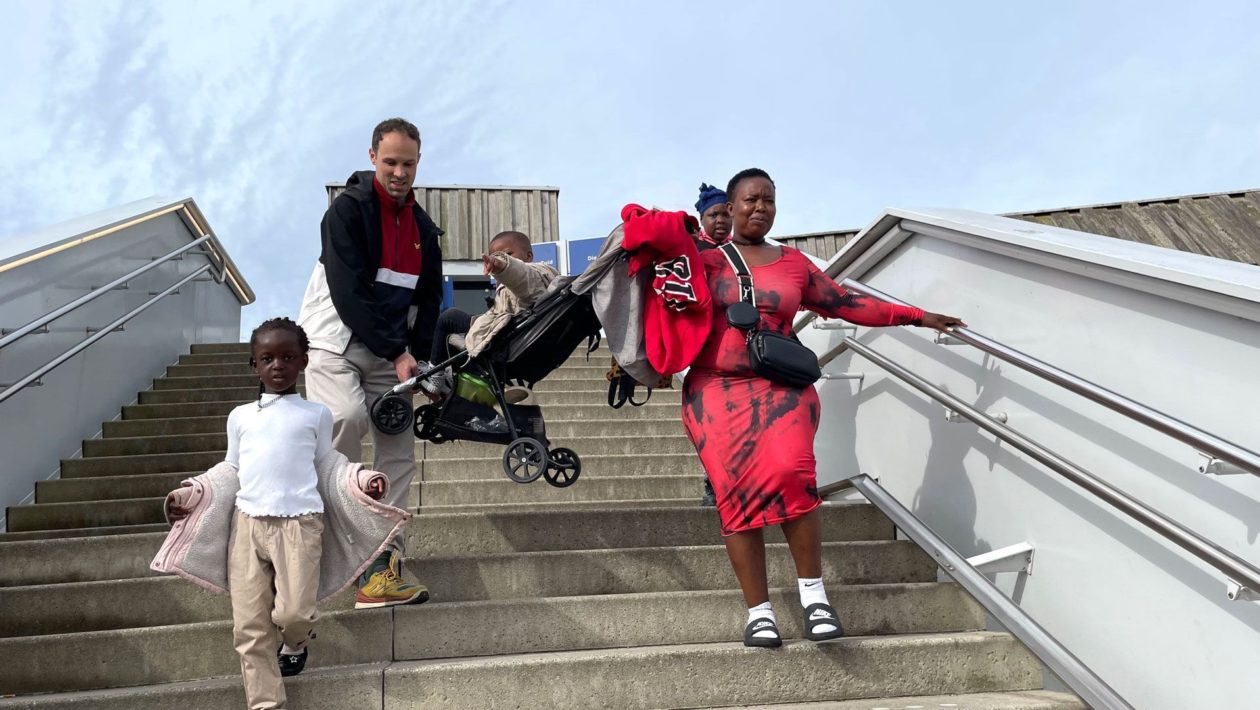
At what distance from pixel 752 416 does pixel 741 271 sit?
1.73 feet

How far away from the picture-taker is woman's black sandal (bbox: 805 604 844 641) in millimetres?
2820

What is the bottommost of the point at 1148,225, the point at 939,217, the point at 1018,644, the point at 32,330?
the point at 1018,644

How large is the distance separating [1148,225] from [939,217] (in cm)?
826

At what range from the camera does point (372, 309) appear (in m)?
3.22

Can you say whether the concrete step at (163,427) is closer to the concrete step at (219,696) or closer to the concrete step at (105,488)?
the concrete step at (105,488)

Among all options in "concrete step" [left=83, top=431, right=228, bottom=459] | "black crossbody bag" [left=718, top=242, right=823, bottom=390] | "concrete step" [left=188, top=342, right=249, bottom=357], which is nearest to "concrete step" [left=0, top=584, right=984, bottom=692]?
"black crossbody bag" [left=718, top=242, right=823, bottom=390]

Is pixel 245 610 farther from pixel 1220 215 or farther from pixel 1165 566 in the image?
pixel 1220 215

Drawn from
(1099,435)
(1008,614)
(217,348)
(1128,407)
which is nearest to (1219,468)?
(1128,407)

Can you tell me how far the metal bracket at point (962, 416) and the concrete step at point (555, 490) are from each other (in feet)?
5.20

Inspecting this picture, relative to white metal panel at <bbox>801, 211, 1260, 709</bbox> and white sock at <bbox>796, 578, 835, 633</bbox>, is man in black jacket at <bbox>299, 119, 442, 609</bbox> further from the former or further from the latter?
white metal panel at <bbox>801, 211, 1260, 709</bbox>

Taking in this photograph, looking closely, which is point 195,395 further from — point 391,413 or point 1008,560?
point 1008,560

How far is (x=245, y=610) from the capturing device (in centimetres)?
259

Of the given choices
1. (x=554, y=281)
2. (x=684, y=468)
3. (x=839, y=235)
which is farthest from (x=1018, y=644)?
(x=839, y=235)

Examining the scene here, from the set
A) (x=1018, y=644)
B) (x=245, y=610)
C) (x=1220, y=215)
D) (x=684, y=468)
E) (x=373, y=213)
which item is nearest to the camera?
(x=245, y=610)
